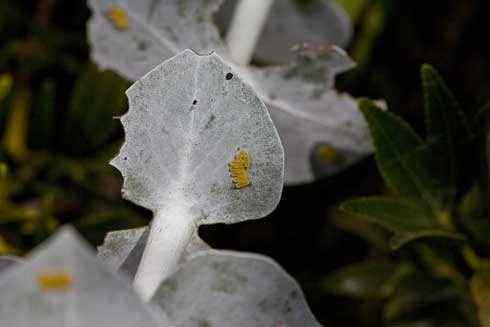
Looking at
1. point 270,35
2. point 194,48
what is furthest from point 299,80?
point 270,35

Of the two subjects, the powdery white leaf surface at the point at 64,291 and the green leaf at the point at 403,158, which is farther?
the green leaf at the point at 403,158

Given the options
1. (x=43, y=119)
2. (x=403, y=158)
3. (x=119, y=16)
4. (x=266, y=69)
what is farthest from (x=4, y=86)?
(x=403, y=158)

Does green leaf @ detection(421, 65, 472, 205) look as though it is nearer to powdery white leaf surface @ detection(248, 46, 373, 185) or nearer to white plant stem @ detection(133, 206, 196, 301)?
powdery white leaf surface @ detection(248, 46, 373, 185)

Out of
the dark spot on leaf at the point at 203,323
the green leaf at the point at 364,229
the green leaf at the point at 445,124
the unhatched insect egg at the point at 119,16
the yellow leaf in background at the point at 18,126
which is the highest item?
the unhatched insect egg at the point at 119,16

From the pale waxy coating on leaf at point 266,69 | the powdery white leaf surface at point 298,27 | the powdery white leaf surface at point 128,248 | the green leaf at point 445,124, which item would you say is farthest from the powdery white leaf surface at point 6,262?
the powdery white leaf surface at point 298,27

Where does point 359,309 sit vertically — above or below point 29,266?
below

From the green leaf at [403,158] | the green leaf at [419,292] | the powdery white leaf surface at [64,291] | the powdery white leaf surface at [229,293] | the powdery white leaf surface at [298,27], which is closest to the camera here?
the powdery white leaf surface at [64,291]

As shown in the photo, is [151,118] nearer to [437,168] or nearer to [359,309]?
[437,168]

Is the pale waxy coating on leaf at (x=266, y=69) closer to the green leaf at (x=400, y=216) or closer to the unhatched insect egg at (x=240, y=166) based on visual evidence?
the green leaf at (x=400, y=216)
